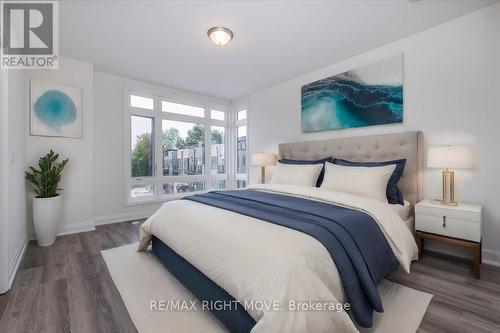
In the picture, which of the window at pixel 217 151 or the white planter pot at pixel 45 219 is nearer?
the white planter pot at pixel 45 219

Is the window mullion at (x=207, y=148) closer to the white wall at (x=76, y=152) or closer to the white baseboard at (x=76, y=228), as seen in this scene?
the white wall at (x=76, y=152)

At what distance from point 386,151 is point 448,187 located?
70 centimetres

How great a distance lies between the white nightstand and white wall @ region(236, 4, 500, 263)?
30 cm

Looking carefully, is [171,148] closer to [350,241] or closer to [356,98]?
[356,98]

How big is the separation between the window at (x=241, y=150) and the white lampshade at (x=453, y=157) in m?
3.42

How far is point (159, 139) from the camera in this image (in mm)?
4320

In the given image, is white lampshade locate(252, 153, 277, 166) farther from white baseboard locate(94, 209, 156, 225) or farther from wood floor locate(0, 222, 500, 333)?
wood floor locate(0, 222, 500, 333)

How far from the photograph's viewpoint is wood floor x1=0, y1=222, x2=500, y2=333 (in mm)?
1400

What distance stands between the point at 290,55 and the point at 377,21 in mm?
1092

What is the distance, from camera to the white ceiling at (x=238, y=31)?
7.07 feet

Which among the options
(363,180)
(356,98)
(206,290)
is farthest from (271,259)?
(356,98)

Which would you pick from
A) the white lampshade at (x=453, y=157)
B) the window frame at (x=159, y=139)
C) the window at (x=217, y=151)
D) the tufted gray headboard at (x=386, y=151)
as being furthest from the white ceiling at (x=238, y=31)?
the window at (x=217, y=151)

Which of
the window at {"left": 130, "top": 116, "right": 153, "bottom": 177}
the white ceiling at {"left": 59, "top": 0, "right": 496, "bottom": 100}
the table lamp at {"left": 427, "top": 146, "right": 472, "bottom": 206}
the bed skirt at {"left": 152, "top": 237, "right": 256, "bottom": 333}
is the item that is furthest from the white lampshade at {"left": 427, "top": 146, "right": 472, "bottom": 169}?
the window at {"left": 130, "top": 116, "right": 153, "bottom": 177}

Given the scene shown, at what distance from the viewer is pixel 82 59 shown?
3.23 metres
